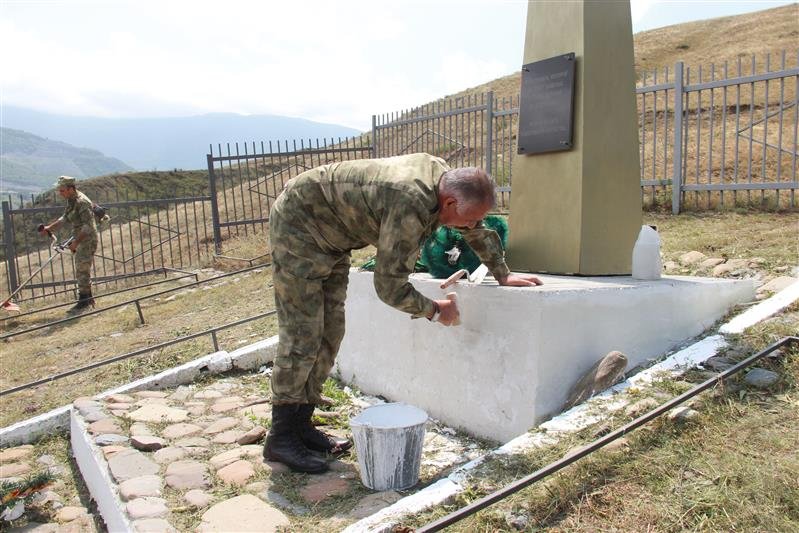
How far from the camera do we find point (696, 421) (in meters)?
2.63

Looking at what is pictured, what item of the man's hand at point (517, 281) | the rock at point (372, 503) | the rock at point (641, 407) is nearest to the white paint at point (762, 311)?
the rock at point (641, 407)

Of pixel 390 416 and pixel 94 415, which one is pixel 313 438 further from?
pixel 94 415

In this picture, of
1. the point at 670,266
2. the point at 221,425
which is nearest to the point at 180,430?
the point at 221,425

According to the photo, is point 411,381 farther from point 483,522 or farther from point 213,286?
point 213,286

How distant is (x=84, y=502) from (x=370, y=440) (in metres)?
1.91

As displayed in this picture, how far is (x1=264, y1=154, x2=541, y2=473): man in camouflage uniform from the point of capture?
262 centimetres

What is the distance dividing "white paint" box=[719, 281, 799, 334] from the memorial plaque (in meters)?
1.45

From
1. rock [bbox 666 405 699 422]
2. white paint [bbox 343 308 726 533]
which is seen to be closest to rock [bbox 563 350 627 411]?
white paint [bbox 343 308 726 533]

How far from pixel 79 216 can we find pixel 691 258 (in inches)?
337

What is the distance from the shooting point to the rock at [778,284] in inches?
170

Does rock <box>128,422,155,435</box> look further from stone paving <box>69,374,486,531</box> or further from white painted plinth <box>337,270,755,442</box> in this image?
white painted plinth <box>337,270,755,442</box>

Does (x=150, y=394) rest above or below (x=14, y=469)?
above

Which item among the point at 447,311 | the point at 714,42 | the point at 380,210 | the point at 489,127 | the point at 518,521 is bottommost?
the point at 518,521

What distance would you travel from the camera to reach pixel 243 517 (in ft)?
8.54
